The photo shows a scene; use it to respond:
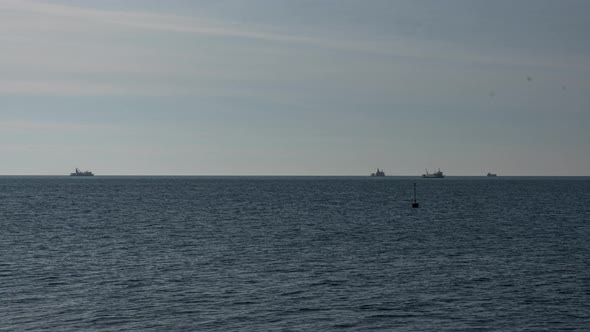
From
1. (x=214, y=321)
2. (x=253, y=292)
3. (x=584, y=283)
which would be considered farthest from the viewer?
(x=584, y=283)

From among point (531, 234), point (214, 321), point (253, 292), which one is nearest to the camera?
point (214, 321)

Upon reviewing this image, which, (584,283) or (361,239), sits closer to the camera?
(584,283)

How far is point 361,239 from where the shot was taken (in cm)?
8350

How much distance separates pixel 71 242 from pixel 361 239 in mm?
35046

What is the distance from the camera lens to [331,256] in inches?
2650

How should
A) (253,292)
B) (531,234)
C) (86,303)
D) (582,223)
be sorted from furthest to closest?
(582,223), (531,234), (253,292), (86,303)

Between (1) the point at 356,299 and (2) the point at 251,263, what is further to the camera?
(2) the point at 251,263

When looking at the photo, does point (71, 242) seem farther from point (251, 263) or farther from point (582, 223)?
point (582, 223)

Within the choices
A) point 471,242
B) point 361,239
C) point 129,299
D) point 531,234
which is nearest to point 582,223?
point 531,234

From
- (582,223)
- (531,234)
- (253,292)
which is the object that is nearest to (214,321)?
(253,292)

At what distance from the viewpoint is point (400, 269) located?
58875mm

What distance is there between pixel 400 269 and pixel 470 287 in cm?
964

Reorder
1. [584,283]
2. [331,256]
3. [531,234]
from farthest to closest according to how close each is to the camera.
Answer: [531,234] < [331,256] < [584,283]

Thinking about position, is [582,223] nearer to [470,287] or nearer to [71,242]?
[470,287]
